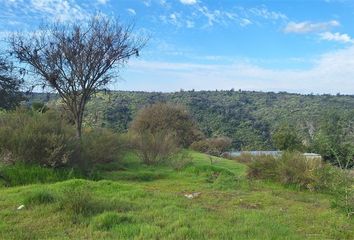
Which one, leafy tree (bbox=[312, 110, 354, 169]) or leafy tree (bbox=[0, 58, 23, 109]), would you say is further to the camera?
leafy tree (bbox=[0, 58, 23, 109])

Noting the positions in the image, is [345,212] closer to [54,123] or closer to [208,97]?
[54,123]

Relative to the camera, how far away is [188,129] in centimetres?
4053

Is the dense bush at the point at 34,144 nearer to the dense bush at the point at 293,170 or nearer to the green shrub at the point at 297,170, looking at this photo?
the dense bush at the point at 293,170

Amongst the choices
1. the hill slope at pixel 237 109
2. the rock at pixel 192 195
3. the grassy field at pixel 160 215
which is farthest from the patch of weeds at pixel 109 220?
the hill slope at pixel 237 109

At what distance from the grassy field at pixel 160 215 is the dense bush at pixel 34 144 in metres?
3.43

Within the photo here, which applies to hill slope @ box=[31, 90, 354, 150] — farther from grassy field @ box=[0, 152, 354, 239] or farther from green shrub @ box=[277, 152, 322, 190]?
grassy field @ box=[0, 152, 354, 239]

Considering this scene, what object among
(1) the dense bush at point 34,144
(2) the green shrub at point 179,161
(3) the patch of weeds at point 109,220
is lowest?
(2) the green shrub at point 179,161

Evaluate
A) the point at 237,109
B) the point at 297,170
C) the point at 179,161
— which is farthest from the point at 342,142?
the point at 237,109

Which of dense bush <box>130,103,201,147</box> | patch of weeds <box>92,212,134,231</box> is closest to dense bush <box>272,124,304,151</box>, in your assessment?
dense bush <box>130,103,201,147</box>

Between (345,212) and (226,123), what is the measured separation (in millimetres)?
58510

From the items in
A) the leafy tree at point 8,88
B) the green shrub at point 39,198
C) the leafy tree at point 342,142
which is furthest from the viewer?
the leafy tree at point 8,88

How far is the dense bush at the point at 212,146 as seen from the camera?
1610 inches

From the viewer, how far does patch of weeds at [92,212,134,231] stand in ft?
24.2

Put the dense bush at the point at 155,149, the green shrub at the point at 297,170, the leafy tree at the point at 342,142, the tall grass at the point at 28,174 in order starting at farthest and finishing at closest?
the dense bush at the point at 155,149
the green shrub at the point at 297,170
the tall grass at the point at 28,174
the leafy tree at the point at 342,142
